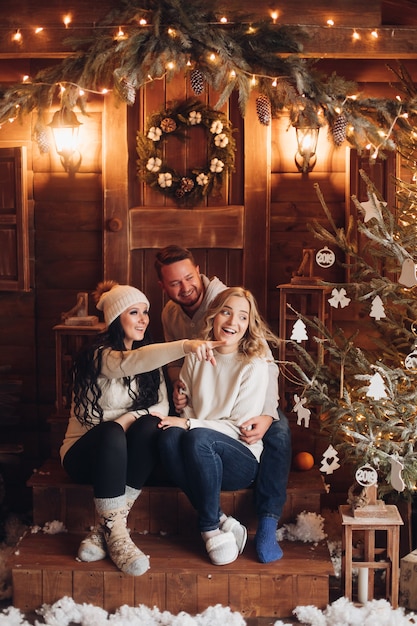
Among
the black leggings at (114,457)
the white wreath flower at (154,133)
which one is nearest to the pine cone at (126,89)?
the white wreath flower at (154,133)

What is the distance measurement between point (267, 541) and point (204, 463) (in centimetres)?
48

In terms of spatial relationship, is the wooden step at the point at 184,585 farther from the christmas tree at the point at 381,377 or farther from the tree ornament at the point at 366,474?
the christmas tree at the point at 381,377

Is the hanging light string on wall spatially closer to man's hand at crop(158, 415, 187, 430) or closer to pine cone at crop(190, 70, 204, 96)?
pine cone at crop(190, 70, 204, 96)

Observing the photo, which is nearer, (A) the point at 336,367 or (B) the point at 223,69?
(B) the point at 223,69

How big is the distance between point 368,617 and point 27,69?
363 cm

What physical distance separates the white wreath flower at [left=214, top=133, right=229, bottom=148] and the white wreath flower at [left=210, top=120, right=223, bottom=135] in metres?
0.03

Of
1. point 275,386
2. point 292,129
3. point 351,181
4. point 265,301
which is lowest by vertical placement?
point 275,386

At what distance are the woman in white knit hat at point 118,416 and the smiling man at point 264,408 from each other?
25cm

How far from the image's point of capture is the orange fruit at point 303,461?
456 cm

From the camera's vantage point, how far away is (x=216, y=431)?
4035mm

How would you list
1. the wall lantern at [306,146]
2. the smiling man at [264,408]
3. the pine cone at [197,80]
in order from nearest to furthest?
the smiling man at [264,408]
the pine cone at [197,80]
the wall lantern at [306,146]

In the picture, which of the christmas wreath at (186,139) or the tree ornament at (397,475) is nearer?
the tree ornament at (397,475)

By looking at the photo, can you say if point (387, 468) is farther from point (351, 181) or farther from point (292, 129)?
point (292, 129)

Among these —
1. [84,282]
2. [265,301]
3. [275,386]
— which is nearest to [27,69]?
[84,282]
